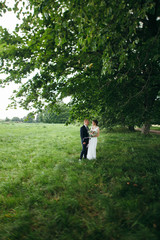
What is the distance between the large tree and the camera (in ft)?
10.6

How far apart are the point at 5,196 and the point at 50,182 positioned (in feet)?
4.79

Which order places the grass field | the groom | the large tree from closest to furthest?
the grass field → the large tree → the groom

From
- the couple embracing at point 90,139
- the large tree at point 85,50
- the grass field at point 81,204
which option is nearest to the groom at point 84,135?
the couple embracing at point 90,139

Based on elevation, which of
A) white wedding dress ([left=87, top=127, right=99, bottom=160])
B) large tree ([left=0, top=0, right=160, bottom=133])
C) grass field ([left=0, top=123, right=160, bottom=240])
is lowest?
grass field ([left=0, top=123, right=160, bottom=240])

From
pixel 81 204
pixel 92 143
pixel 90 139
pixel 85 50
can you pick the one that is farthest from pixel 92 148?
pixel 85 50

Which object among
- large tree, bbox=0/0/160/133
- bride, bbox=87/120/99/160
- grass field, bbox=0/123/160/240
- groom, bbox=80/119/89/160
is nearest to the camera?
grass field, bbox=0/123/160/240

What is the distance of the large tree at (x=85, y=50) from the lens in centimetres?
323

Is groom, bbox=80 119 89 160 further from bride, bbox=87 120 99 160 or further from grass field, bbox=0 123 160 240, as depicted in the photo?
grass field, bbox=0 123 160 240

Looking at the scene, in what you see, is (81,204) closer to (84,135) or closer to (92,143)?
(92,143)

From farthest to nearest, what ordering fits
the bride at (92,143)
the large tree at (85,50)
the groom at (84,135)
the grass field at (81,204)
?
1. the groom at (84,135)
2. the bride at (92,143)
3. the large tree at (85,50)
4. the grass field at (81,204)

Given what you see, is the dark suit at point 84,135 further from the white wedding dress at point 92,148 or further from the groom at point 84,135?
the white wedding dress at point 92,148

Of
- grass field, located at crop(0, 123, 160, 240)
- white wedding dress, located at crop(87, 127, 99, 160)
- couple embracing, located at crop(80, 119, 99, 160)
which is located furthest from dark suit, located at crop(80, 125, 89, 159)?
grass field, located at crop(0, 123, 160, 240)

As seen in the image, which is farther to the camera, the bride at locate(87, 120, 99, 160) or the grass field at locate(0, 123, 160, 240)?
the bride at locate(87, 120, 99, 160)

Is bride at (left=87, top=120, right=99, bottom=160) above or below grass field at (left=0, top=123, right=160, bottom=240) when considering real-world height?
above
